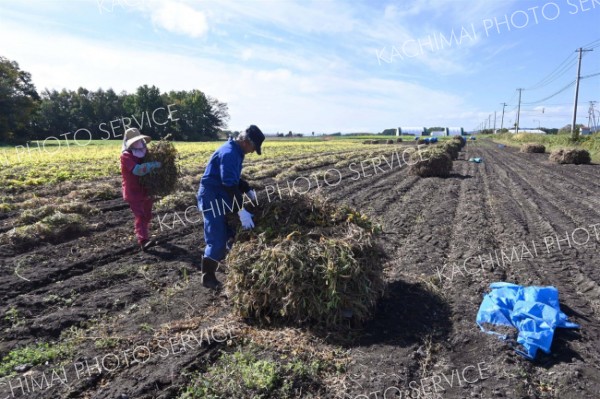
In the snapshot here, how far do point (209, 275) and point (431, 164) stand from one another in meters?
13.7

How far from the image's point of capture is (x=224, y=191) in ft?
15.6

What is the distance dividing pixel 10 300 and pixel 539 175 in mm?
19918

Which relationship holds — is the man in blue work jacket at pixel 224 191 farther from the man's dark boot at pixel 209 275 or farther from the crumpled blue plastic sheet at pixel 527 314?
the crumpled blue plastic sheet at pixel 527 314

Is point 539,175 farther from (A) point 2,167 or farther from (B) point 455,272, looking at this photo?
(A) point 2,167

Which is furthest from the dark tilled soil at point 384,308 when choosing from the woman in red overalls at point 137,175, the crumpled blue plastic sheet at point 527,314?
the woman in red overalls at point 137,175

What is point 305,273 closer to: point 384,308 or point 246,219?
point 246,219

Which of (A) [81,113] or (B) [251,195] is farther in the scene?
(A) [81,113]

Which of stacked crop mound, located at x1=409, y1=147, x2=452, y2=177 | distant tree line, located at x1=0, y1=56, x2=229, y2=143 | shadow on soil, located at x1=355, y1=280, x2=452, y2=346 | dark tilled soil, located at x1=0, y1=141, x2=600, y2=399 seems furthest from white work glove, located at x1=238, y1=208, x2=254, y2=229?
distant tree line, located at x1=0, y1=56, x2=229, y2=143

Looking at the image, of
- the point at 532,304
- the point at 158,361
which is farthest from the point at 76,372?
the point at 532,304

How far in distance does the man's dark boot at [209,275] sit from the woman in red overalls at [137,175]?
217 cm

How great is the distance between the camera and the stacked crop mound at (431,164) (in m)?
16.5

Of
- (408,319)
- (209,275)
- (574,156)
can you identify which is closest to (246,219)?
(209,275)

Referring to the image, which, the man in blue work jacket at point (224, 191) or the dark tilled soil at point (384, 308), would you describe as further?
the man in blue work jacket at point (224, 191)

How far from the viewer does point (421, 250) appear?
661 centimetres
